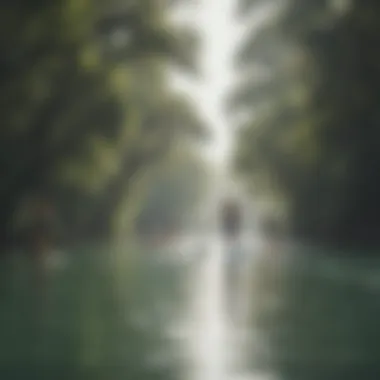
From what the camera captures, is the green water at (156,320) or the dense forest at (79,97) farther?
the dense forest at (79,97)

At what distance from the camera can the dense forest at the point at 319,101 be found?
317cm

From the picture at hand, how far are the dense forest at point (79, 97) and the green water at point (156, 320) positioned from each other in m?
0.36

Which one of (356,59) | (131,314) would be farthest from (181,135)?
(131,314)

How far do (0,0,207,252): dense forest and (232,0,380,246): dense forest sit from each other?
32 cm

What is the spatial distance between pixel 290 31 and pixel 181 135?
0.68 meters

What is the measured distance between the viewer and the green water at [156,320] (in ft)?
5.06

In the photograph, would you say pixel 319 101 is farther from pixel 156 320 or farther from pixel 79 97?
pixel 156 320

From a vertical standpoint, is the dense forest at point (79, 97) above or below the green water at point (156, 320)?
above

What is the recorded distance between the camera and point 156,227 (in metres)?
3.54

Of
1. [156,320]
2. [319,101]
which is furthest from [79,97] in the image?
[156,320]

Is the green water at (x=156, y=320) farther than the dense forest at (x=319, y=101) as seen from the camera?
No

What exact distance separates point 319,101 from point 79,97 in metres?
1.09

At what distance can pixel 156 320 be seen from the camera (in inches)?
79.6

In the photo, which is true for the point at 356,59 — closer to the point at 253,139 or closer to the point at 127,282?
the point at 253,139
